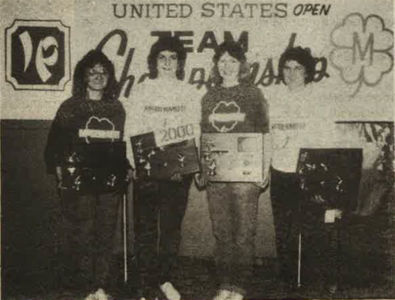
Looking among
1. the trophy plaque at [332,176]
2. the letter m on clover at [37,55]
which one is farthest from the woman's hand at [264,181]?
the letter m on clover at [37,55]

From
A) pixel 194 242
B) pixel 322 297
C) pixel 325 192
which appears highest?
pixel 325 192

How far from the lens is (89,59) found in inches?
175

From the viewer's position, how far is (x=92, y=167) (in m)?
4.46

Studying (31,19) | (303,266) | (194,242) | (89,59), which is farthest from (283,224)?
(31,19)

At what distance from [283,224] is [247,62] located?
1094mm

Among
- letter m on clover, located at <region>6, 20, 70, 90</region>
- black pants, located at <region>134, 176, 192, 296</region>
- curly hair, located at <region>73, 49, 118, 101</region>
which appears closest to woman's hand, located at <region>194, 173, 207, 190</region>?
black pants, located at <region>134, 176, 192, 296</region>

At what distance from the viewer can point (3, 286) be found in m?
4.46

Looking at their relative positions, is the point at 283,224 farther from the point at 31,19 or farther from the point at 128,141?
the point at 31,19

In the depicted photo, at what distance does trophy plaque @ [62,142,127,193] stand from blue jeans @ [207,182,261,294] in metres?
0.65

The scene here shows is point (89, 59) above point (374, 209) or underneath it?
above

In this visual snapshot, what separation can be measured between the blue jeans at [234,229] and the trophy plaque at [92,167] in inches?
25.5

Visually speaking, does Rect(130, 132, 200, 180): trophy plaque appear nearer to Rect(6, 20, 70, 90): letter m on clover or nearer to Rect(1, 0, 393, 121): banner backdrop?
Rect(1, 0, 393, 121): banner backdrop

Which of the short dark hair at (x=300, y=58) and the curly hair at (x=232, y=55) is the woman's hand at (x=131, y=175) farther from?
the short dark hair at (x=300, y=58)

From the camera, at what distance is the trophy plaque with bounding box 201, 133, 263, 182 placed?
4484 millimetres
